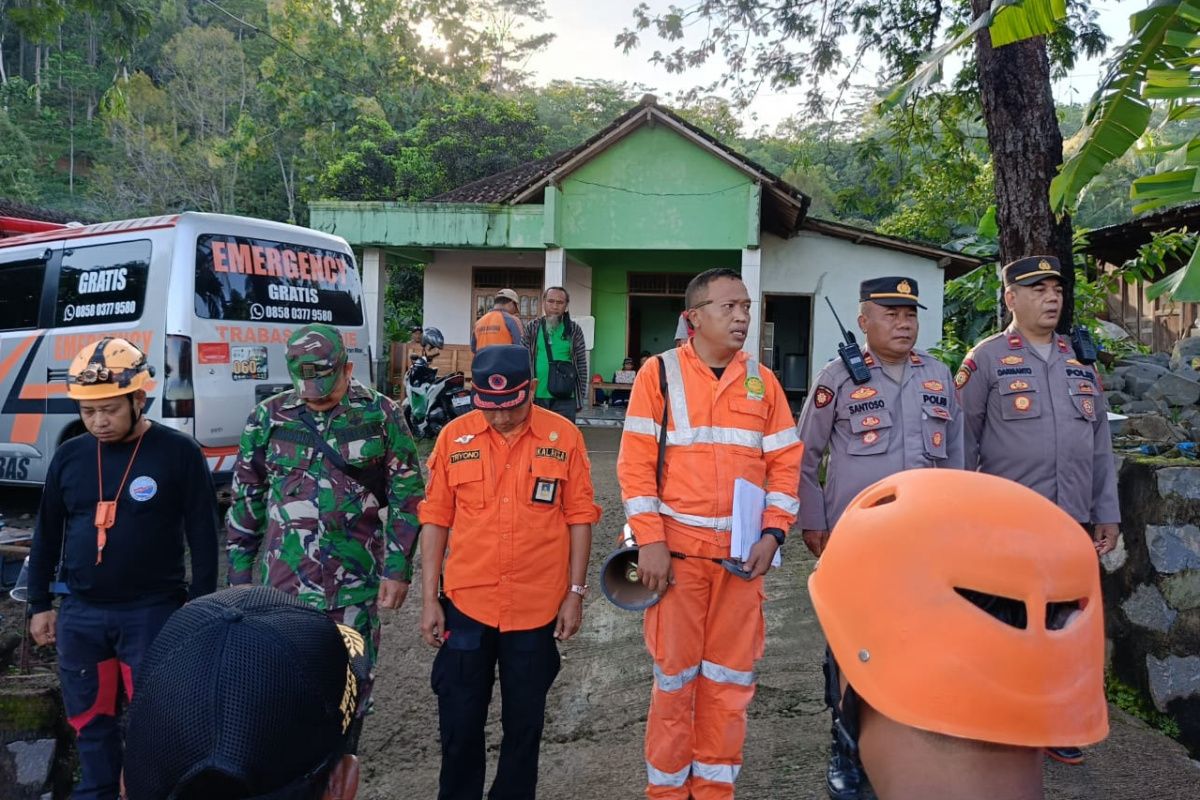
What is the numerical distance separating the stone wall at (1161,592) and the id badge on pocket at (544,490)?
9.81ft

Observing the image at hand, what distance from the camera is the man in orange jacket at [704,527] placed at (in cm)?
297

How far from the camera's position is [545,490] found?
9.70 feet

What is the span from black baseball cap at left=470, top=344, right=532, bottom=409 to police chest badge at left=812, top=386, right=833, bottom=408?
1348 millimetres

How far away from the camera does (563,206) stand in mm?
13516

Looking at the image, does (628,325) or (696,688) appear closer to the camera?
(696,688)

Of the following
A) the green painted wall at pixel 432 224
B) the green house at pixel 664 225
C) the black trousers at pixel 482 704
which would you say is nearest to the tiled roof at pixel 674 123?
the green house at pixel 664 225

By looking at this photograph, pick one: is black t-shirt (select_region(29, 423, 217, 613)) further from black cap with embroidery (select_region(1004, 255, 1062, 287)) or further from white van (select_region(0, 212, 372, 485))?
black cap with embroidery (select_region(1004, 255, 1062, 287))

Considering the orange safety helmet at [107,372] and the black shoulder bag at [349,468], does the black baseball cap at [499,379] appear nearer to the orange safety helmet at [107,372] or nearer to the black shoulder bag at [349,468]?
the black shoulder bag at [349,468]

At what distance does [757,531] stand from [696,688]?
63cm

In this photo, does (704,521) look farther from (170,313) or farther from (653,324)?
(653,324)

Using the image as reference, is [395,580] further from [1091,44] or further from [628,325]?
[628,325]

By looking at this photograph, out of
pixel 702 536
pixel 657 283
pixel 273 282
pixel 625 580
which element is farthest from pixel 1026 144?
pixel 657 283

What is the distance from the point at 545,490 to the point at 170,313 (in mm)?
4314

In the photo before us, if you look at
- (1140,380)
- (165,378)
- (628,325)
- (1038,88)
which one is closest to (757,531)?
(1038,88)
